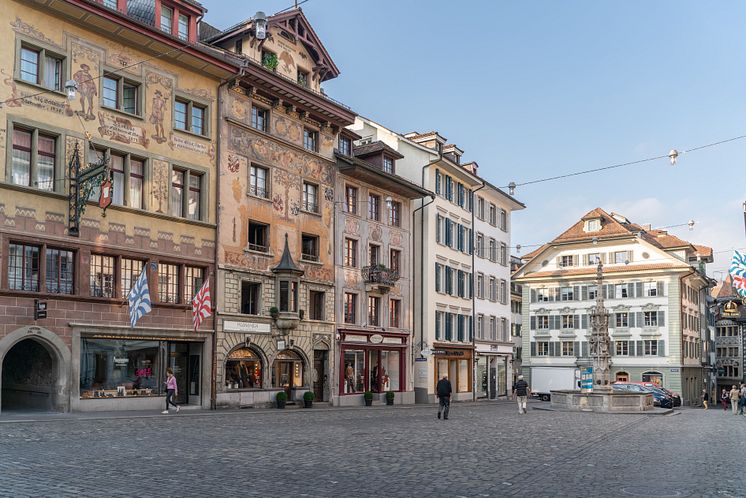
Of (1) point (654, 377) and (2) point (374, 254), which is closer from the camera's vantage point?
(2) point (374, 254)

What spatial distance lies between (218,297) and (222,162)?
5.75m

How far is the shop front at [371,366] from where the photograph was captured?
42.4 meters

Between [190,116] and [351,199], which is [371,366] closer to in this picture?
[351,199]

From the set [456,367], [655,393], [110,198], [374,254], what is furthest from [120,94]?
[655,393]

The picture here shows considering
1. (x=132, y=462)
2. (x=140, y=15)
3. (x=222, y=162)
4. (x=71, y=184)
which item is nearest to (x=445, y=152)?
(x=222, y=162)

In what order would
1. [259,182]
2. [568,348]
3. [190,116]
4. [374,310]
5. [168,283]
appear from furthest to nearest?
[568,348], [374,310], [259,182], [190,116], [168,283]

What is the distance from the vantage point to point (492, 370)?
2432 inches

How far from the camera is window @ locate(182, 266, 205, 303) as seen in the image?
3288 cm

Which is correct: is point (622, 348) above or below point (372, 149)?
below

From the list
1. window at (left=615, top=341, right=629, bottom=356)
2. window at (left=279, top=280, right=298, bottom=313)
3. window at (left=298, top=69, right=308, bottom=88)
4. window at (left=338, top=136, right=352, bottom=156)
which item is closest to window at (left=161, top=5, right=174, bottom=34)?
window at (left=298, top=69, right=308, bottom=88)

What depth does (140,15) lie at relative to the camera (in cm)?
3203

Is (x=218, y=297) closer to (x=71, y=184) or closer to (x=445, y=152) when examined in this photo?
(x=71, y=184)

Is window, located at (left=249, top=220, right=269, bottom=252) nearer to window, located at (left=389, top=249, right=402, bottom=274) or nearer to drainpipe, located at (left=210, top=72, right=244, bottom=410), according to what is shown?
drainpipe, located at (left=210, top=72, right=244, bottom=410)

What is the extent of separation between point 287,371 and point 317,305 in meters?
3.92
